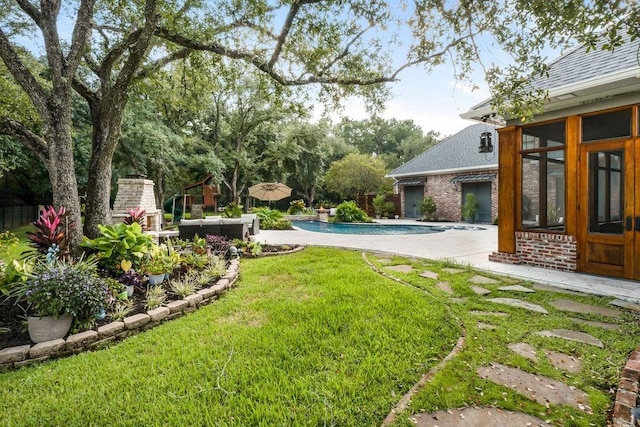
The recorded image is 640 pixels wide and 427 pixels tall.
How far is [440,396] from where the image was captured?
6.81ft

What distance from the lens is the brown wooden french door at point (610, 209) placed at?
484 centimetres

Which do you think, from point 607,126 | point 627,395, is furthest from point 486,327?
point 607,126

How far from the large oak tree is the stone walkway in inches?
89.4

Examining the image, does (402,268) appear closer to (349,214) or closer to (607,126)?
(607,126)

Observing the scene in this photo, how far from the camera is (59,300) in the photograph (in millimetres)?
2951

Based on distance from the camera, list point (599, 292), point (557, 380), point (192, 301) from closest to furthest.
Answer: point (557, 380) < point (192, 301) < point (599, 292)

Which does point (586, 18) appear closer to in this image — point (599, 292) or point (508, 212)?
point (599, 292)

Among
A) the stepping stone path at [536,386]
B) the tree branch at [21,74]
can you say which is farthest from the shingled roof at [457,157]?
the tree branch at [21,74]

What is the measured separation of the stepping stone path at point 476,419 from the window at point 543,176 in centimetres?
495

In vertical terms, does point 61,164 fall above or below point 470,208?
above

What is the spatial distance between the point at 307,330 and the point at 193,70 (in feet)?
24.3

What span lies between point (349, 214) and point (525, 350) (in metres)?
15.2

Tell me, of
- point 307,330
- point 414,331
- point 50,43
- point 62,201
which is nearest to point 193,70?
point 50,43

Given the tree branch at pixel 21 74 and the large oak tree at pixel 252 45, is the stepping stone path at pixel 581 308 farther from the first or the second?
the tree branch at pixel 21 74
